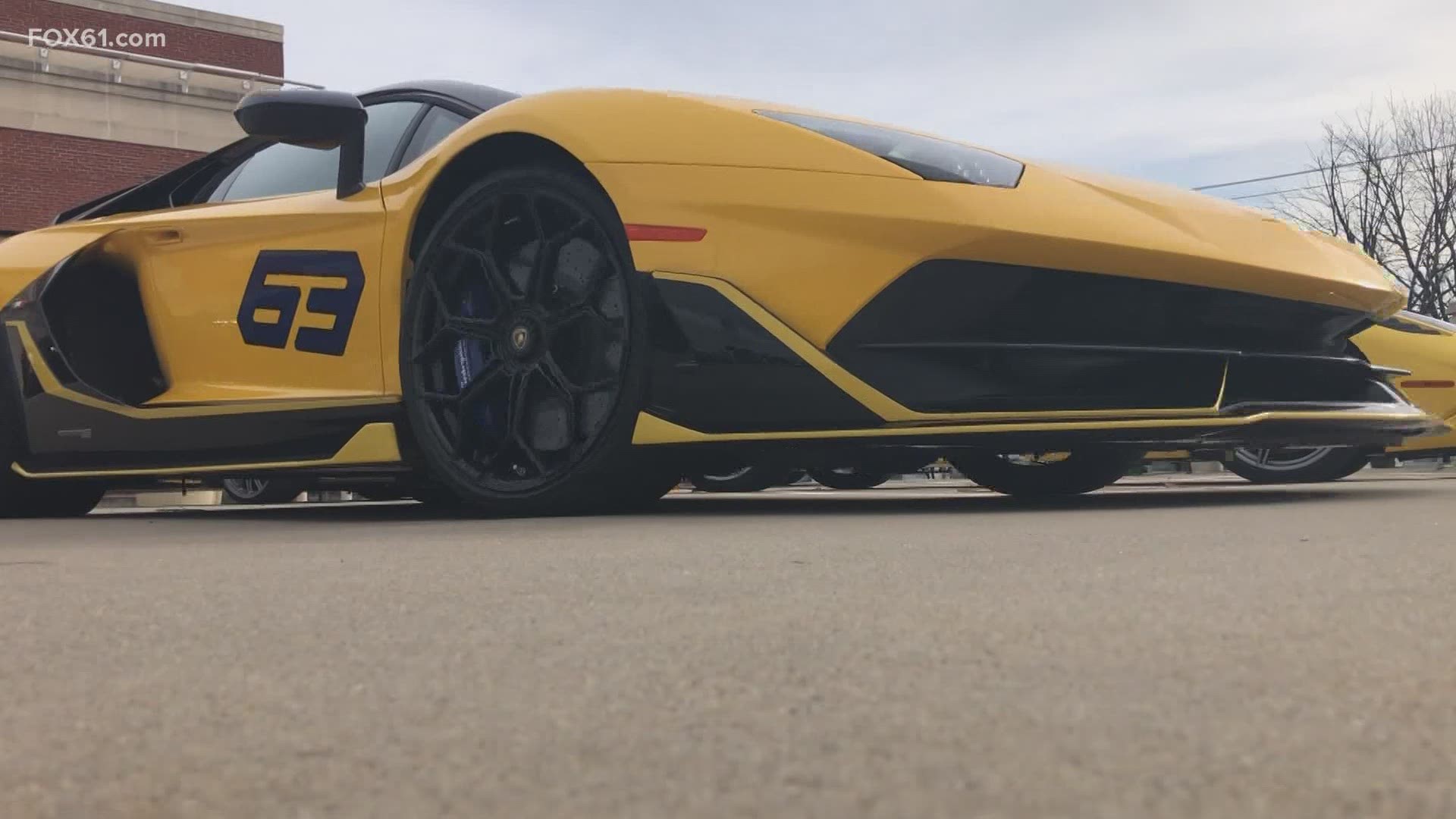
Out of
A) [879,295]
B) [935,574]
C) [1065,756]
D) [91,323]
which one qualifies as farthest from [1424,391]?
[1065,756]

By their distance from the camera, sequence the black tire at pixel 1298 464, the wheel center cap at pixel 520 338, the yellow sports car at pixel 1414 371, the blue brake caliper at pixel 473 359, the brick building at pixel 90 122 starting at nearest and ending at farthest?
the wheel center cap at pixel 520 338, the blue brake caliper at pixel 473 359, the yellow sports car at pixel 1414 371, the black tire at pixel 1298 464, the brick building at pixel 90 122

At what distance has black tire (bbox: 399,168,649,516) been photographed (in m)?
3.46

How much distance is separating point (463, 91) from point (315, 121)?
50 cm

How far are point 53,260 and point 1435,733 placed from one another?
4498 mm

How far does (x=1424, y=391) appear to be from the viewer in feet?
20.6

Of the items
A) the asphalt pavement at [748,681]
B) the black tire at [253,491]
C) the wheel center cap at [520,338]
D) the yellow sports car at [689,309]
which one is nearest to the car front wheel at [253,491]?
the black tire at [253,491]

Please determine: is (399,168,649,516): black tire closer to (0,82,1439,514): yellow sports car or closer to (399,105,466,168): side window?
(0,82,1439,514): yellow sports car

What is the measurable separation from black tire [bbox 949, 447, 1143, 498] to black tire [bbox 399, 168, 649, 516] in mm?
1799

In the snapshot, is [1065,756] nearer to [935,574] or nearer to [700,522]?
[935,574]

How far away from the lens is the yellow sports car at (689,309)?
3197mm

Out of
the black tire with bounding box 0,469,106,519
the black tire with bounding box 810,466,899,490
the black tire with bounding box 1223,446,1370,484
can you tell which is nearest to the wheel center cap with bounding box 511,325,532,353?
the black tire with bounding box 0,469,106,519

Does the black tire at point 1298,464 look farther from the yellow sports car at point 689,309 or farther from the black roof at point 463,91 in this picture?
the black roof at point 463,91

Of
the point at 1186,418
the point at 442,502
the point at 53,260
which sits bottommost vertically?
the point at 442,502

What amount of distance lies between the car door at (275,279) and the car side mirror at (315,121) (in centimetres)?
9
